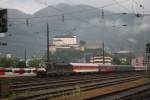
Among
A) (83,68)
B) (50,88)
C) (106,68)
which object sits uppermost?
(83,68)

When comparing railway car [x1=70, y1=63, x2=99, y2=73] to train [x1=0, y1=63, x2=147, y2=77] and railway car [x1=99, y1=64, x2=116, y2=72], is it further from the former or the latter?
railway car [x1=99, y1=64, x2=116, y2=72]

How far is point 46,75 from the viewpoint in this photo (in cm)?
6975

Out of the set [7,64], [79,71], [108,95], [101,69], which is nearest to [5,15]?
[108,95]

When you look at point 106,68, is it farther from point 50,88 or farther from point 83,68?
point 50,88

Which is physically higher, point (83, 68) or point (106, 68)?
point (83, 68)

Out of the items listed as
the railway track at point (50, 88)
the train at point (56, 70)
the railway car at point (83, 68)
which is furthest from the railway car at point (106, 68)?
the railway track at point (50, 88)

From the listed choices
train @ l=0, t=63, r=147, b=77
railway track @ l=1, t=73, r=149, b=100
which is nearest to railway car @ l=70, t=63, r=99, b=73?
train @ l=0, t=63, r=147, b=77

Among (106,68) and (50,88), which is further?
(106,68)

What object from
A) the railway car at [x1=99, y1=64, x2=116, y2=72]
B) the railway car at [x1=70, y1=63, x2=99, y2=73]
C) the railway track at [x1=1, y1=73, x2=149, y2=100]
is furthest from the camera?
the railway car at [x1=99, y1=64, x2=116, y2=72]

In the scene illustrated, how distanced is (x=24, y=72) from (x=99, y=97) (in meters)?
47.5

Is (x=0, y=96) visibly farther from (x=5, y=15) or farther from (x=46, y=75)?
(x=46, y=75)

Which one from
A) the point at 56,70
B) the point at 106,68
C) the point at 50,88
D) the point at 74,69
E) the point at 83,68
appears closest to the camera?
the point at 50,88

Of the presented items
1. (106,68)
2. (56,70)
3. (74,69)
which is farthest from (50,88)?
(106,68)

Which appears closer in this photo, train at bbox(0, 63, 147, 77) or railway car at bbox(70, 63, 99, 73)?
train at bbox(0, 63, 147, 77)
